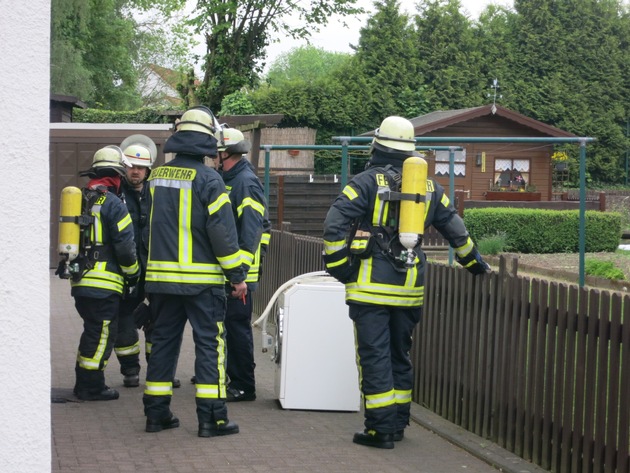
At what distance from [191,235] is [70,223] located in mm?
1475

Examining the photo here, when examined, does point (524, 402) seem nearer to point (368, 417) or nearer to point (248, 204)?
point (368, 417)

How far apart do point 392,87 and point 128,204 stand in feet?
129

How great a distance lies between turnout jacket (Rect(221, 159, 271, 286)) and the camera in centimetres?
799

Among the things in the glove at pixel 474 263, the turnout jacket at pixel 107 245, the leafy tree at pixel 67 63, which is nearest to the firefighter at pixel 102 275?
the turnout jacket at pixel 107 245

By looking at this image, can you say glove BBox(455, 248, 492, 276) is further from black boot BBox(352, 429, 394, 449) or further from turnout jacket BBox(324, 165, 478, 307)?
black boot BBox(352, 429, 394, 449)

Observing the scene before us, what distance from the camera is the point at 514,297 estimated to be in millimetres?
6914

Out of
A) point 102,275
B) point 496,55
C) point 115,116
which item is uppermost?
point 496,55

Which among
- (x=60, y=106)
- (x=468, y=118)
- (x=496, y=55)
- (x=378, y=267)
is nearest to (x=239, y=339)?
(x=378, y=267)

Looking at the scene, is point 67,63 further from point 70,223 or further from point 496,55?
point 70,223

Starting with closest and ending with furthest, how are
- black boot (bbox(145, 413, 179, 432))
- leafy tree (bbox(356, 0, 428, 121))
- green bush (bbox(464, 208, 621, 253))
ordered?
black boot (bbox(145, 413, 179, 432)), green bush (bbox(464, 208, 621, 253)), leafy tree (bbox(356, 0, 428, 121))

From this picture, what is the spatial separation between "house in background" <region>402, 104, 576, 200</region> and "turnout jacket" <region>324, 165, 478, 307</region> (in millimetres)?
31956

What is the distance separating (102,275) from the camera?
8133 mm
